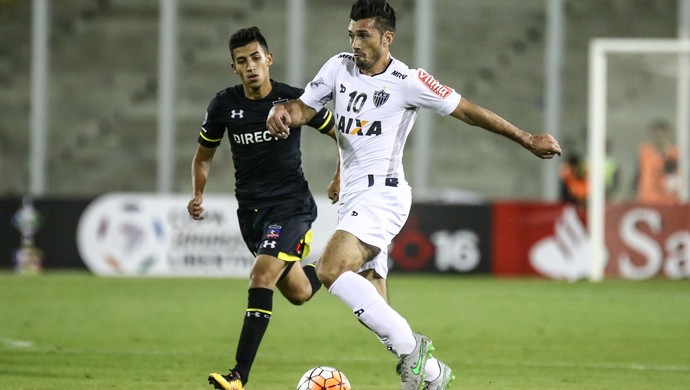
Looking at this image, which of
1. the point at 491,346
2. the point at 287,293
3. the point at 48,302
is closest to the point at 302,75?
the point at 48,302

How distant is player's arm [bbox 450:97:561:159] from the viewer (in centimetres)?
626

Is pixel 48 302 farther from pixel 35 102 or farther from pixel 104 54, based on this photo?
pixel 104 54

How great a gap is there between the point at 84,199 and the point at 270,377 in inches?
432

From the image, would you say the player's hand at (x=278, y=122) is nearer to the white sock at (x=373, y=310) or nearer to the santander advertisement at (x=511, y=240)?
the white sock at (x=373, y=310)

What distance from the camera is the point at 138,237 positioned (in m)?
17.9

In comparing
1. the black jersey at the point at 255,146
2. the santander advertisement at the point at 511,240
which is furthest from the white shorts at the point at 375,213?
the santander advertisement at the point at 511,240

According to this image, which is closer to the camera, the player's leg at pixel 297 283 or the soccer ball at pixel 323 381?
the soccer ball at pixel 323 381

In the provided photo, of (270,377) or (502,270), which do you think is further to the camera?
(502,270)

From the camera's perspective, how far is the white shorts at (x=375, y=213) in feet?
21.1

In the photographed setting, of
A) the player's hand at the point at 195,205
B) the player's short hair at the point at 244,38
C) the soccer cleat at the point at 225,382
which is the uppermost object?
the player's short hair at the point at 244,38

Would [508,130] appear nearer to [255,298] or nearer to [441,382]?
[441,382]

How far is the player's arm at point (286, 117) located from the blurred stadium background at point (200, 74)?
15520mm

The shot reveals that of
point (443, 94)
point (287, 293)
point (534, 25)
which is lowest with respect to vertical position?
point (287, 293)

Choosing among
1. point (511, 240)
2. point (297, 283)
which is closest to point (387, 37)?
point (297, 283)
